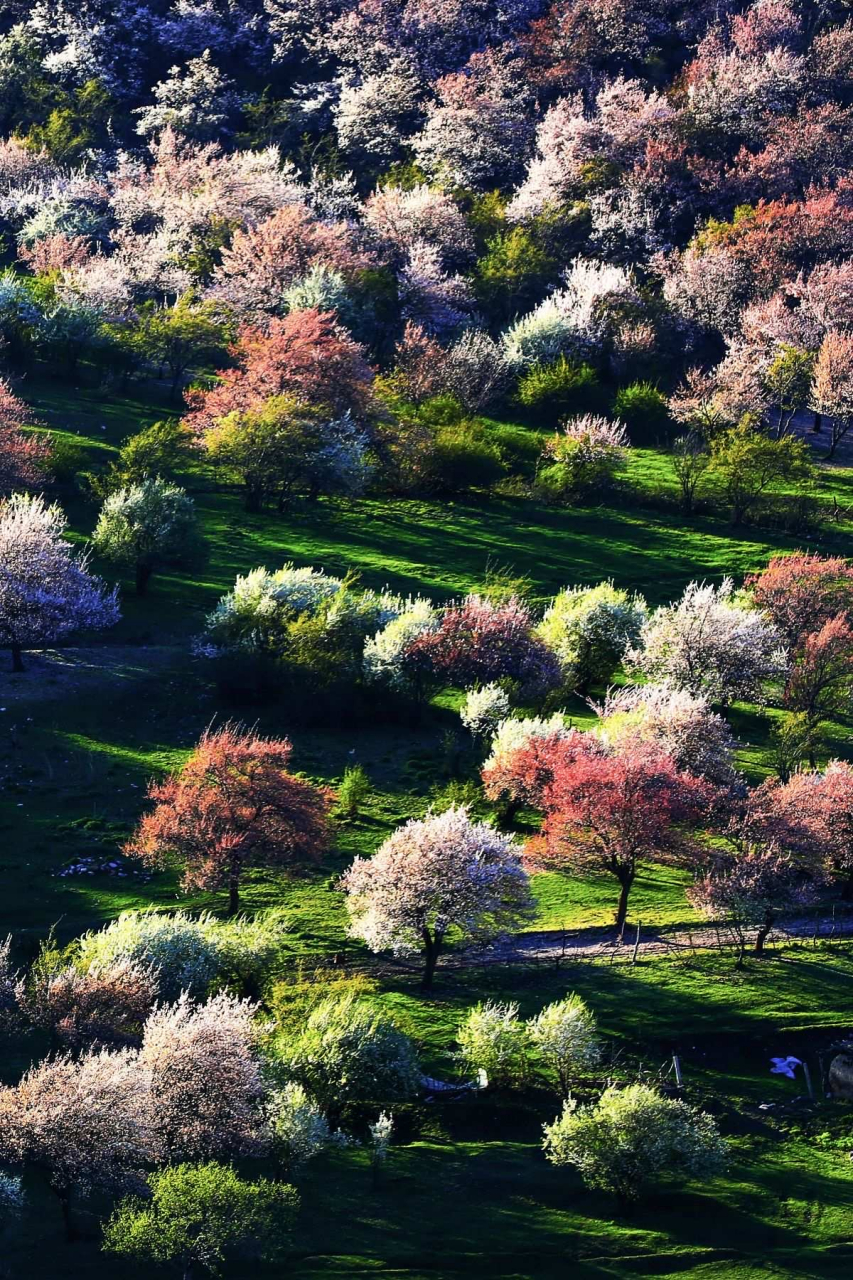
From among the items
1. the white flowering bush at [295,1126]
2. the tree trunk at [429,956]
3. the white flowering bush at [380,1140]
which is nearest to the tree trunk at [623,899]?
the tree trunk at [429,956]

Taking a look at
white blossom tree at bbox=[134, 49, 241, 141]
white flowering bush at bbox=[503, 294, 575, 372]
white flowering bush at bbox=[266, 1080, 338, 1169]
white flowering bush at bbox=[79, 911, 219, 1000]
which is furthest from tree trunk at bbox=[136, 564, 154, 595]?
white blossom tree at bbox=[134, 49, 241, 141]

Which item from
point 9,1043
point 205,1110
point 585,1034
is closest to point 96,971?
point 9,1043

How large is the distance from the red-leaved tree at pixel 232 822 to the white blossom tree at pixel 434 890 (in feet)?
10.2

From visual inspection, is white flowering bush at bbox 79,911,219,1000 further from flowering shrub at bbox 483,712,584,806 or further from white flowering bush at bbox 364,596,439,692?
white flowering bush at bbox 364,596,439,692

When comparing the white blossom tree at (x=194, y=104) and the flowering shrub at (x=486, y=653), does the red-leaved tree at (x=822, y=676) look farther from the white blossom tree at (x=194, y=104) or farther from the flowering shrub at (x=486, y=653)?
the white blossom tree at (x=194, y=104)

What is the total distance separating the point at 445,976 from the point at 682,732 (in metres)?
17.0

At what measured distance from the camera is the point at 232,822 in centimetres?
6712

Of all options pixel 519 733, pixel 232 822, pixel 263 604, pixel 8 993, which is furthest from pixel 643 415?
pixel 8 993

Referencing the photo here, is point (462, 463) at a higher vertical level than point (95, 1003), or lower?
higher

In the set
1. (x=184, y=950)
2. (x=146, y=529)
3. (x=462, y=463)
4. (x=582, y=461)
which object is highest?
(x=582, y=461)

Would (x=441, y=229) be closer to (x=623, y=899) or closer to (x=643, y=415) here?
(x=643, y=415)

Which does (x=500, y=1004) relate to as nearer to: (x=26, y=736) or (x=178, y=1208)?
(x=178, y=1208)

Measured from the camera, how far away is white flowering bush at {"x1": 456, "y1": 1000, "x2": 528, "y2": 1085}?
5903 cm

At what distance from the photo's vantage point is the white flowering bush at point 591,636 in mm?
88062
